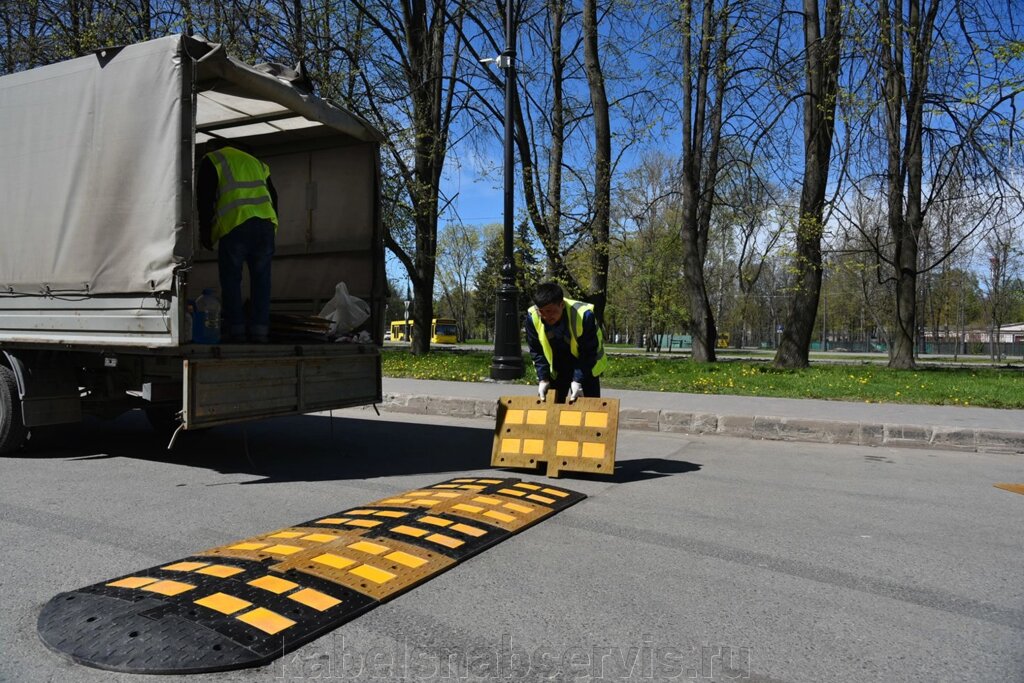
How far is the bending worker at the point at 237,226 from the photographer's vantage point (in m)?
6.11

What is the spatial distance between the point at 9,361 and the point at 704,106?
1921 centimetres

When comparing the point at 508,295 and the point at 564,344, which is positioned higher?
the point at 508,295

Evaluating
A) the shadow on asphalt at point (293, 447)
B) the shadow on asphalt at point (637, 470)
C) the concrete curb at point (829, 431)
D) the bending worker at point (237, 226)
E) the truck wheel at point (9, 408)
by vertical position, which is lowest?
the shadow on asphalt at point (293, 447)

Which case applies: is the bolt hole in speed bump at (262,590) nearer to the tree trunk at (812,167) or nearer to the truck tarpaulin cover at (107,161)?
the truck tarpaulin cover at (107,161)

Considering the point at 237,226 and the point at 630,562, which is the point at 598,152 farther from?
the point at 630,562

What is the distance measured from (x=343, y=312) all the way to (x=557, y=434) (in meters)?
2.71

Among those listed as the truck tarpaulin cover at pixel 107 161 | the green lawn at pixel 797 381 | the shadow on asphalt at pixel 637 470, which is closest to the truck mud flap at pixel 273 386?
the truck tarpaulin cover at pixel 107 161

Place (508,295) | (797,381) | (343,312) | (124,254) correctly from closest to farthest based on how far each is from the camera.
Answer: (124,254)
(343,312)
(797,381)
(508,295)

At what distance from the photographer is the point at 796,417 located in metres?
8.64

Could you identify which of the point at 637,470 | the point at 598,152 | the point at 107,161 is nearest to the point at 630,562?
the point at 637,470

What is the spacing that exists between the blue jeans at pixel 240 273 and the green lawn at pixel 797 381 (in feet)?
24.1

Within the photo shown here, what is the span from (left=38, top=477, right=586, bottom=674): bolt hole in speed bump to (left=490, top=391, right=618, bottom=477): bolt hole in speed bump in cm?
129

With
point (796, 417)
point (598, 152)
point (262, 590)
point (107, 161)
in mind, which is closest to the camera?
point (262, 590)

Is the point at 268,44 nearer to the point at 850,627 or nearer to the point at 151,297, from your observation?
the point at 151,297
